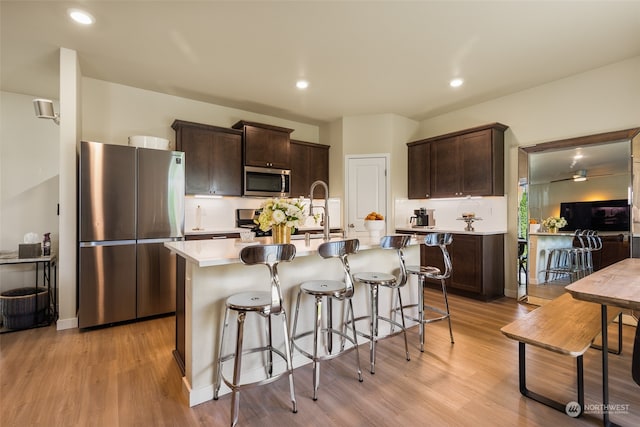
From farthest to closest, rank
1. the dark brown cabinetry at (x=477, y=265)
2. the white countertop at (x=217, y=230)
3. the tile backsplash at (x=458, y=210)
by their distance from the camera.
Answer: the tile backsplash at (x=458, y=210)
the dark brown cabinetry at (x=477, y=265)
the white countertop at (x=217, y=230)

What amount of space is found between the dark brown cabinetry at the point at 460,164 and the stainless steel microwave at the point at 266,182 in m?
2.15

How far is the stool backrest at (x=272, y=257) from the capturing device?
1641 millimetres

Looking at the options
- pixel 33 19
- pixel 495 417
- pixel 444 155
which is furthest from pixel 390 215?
pixel 33 19

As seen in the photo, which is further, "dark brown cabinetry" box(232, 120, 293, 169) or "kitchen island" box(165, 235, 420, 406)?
"dark brown cabinetry" box(232, 120, 293, 169)

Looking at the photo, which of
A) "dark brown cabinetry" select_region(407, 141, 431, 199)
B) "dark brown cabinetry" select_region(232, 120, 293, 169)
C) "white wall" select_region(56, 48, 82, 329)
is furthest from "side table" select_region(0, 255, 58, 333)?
"dark brown cabinetry" select_region(407, 141, 431, 199)

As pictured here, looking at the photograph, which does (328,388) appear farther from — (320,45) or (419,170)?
(419,170)

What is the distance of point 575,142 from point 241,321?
4.21 m

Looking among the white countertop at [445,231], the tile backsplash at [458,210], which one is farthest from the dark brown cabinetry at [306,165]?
the white countertop at [445,231]

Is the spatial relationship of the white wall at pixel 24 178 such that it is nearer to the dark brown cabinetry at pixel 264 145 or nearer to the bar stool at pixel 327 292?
the dark brown cabinetry at pixel 264 145

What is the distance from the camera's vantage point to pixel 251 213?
187 inches

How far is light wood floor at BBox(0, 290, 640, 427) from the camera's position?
5.65ft

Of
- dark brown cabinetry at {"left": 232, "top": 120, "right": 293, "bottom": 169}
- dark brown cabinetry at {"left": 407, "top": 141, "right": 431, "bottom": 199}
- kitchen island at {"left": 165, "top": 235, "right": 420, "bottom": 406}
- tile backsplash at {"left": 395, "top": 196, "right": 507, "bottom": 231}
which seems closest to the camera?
kitchen island at {"left": 165, "top": 235, "right": 420, "bottom": 406}

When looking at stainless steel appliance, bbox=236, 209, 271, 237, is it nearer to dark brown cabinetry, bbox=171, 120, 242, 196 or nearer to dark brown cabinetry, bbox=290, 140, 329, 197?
dark brown cabinetry, bbox=171, 120, 242, 196

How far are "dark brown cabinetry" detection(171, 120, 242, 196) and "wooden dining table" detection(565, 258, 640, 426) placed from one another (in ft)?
12.8
